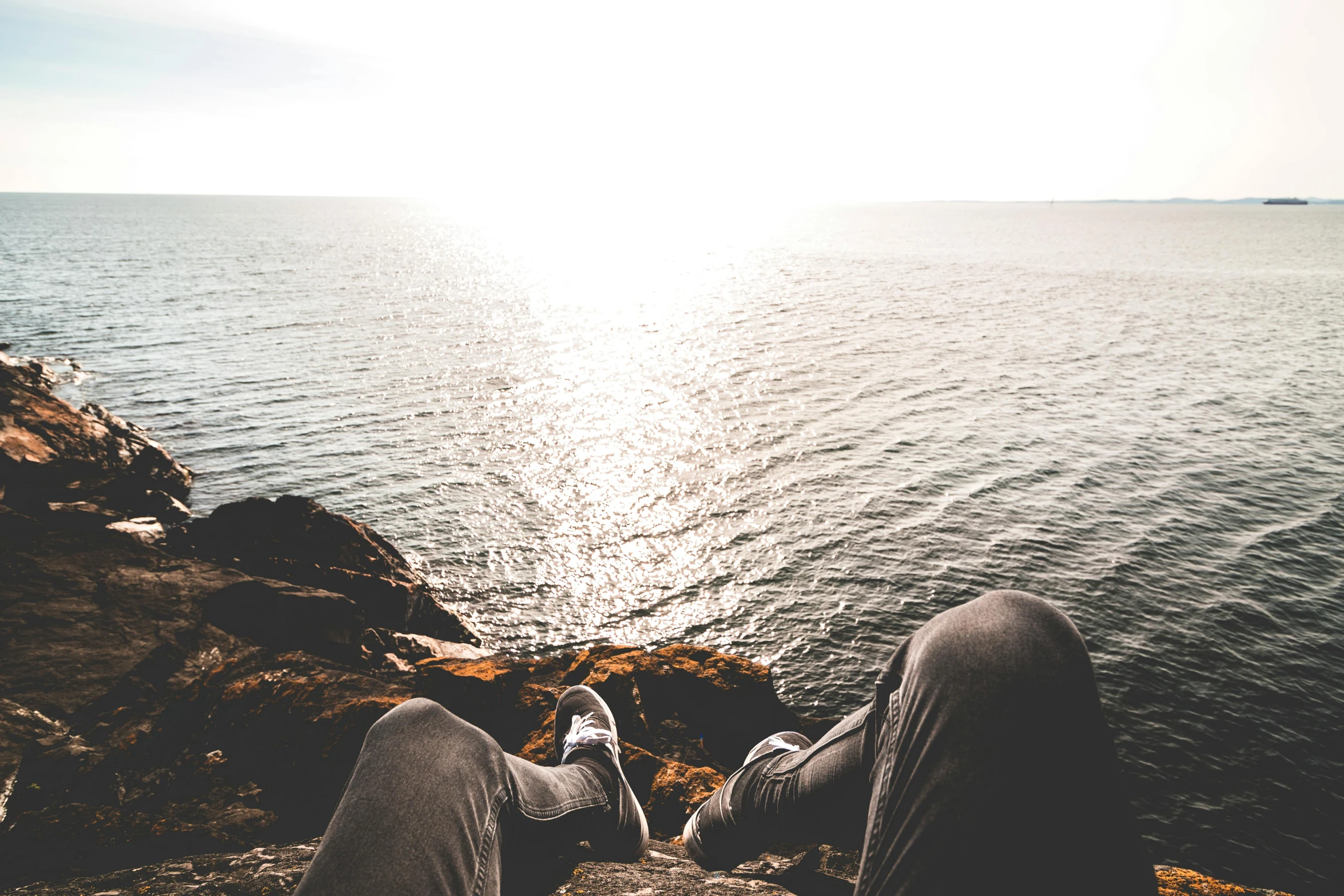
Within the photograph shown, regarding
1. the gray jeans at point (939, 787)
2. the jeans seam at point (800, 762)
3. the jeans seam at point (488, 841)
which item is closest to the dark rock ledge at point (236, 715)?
the jeans seam at point (488, 841)

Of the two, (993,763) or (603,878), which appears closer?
(993,763)

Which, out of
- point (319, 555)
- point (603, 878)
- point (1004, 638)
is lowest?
point (319, 555)

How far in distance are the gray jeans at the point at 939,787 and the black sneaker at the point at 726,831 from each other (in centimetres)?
84

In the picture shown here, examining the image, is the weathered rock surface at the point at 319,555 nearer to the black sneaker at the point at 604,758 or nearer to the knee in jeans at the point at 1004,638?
the black sneaker at the point at 604,758

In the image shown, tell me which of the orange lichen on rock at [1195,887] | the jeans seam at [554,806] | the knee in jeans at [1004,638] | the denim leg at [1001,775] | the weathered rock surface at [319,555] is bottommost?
the weathered rock surface at [319,555]

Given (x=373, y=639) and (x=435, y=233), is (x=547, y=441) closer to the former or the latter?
(x=373, y=639)

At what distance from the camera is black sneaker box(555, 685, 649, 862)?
373cm

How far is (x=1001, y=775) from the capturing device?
2.05m

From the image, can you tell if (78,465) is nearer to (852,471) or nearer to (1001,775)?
(1001,775)

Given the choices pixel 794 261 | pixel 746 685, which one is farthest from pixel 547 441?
pixel 794 261

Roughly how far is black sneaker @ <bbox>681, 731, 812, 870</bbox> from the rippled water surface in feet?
31.3

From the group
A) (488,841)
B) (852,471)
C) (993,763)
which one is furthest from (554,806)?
(852,471)

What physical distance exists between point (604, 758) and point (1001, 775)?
8.94ft

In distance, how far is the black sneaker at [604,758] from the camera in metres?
3.73
